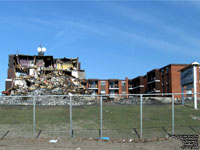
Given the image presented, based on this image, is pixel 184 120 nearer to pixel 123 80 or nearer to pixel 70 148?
pixel 70 148

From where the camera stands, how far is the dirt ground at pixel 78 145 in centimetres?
1088

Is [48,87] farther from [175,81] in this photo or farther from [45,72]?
[175,81]

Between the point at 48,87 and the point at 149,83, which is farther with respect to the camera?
the point at 149,83

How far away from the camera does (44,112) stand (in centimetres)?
1580

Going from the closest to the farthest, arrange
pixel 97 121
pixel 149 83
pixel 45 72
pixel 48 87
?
pixel 97 121 → pixel 48 87 → pixel 45 72 → pixel 149 83

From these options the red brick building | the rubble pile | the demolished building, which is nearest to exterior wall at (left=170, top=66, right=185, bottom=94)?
the red brick building

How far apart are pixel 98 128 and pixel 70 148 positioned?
2.99m

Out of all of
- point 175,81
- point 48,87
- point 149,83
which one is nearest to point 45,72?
point 48,87

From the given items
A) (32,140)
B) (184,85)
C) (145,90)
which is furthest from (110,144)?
(145,90)

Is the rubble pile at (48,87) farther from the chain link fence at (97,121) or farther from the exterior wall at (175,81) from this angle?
the exterior wall at (175,81)

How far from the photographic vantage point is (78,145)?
447 inches

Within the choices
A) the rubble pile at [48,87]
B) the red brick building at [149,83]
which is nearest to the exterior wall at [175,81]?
the red brick building at [149,83]

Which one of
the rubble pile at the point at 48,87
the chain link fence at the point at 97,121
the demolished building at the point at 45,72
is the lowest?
the chain link fence at the point at 97,121

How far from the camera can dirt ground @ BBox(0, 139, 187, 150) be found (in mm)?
10875
